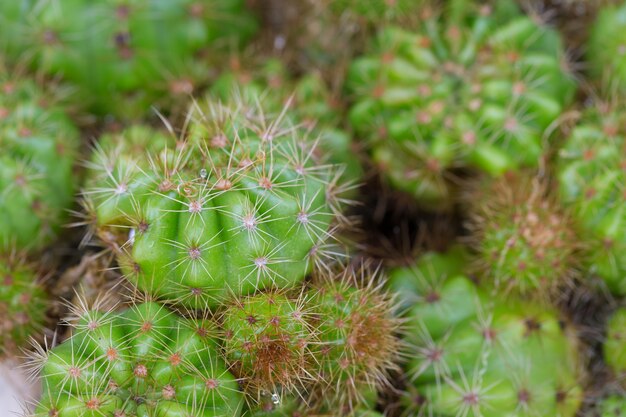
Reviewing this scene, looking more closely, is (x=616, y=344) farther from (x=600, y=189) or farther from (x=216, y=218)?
(x=216, y=218)

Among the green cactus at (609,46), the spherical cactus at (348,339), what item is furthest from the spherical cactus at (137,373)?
the green cactus at (609,46)

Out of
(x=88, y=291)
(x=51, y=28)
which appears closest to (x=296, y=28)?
(x=51, y=28)

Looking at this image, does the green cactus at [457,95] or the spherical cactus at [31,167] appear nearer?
the spherical cactus at [31,167]

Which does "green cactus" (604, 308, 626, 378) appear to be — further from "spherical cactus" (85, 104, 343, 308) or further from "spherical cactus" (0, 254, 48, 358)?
"spherical cactus" (0, 254, 48, 358)

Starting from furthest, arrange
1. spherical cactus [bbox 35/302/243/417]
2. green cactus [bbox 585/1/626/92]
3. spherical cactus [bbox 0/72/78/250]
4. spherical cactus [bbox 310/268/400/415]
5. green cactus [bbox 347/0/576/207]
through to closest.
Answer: green cactus [bbox 585/1/626/92]
green cactus [bbox 347/0/576/207]
spherical cactus [bbox 0/72/78/250]
spherical cactus [bbox 310/268/400/415]
spherical cactus [bbox 35/302/243/417]

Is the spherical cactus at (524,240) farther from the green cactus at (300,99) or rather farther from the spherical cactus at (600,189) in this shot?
the green cactus at (300,99)

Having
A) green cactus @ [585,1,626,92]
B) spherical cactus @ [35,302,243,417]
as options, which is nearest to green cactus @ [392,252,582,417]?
spherical cactus @ [35,302,243,417]
